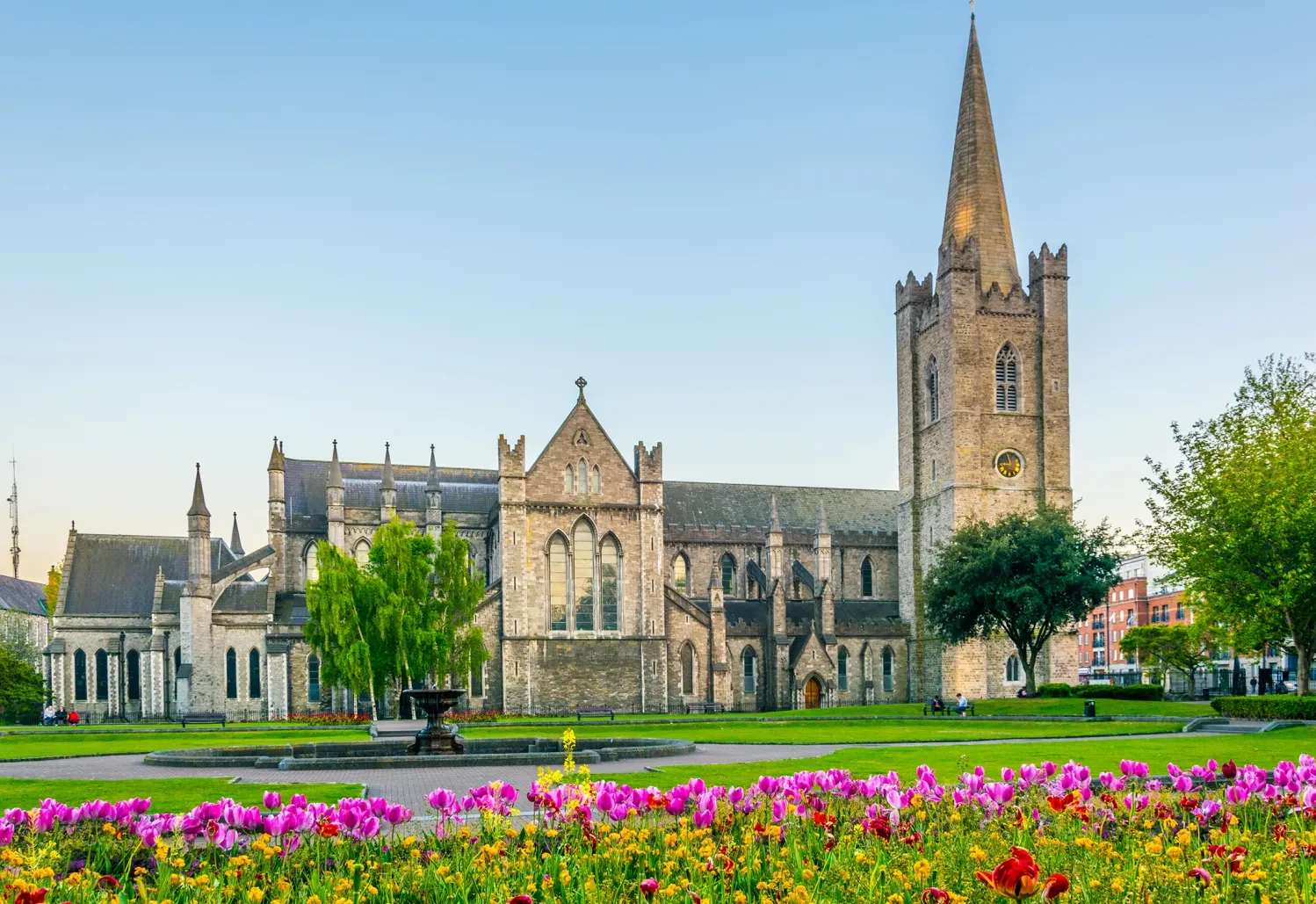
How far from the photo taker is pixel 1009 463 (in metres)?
70.3

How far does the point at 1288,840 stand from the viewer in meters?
7.89

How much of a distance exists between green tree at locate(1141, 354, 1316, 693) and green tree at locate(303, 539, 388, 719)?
34026 millimetres

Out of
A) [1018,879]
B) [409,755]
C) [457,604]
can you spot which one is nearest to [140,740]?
[457,604]

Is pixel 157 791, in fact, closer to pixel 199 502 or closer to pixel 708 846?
pixel 708 846

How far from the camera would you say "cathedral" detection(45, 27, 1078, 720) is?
215ft

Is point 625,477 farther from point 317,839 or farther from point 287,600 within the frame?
Answer: point 317,839

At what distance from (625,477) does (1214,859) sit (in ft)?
198

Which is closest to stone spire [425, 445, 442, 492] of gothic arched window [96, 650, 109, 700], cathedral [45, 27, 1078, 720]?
cathedral [45, 27, 1078, 720]

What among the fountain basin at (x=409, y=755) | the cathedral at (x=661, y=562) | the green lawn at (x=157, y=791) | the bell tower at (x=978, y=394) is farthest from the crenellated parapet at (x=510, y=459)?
the green lawn at (x=157, y=791)

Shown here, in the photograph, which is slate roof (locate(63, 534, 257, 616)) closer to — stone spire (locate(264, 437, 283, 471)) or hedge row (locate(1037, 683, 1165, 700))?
stone spire (locate(264, 437, 283, 471))

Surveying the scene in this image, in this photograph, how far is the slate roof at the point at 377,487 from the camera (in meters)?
74.8

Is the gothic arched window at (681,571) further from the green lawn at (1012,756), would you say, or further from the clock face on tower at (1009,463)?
the green lawn at (1012,756)

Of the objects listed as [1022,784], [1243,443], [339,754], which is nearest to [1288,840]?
[1022,784]

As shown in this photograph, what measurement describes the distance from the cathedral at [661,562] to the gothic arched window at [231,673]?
0.48ft
